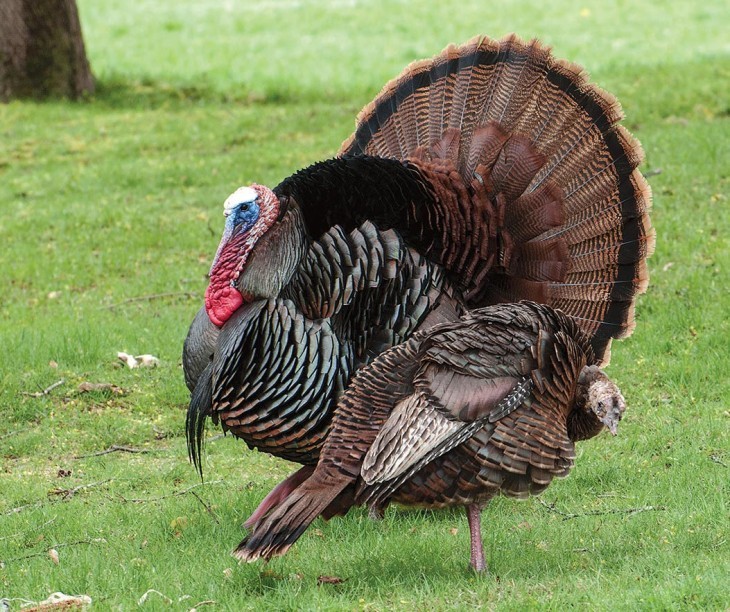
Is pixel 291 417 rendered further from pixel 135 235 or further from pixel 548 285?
pixel 135 235

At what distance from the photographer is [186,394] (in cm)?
775

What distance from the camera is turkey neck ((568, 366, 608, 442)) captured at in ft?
17.1

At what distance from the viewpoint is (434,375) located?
496 cm

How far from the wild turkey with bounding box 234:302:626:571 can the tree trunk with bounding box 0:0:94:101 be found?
11.6m

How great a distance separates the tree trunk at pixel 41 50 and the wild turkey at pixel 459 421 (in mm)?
11591

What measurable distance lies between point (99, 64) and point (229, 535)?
14.5 meters

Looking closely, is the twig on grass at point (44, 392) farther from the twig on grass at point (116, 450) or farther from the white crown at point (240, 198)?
the white crown at point (240, 198)

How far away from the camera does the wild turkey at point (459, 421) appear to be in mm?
4758

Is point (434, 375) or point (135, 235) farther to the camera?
point (135, 235)

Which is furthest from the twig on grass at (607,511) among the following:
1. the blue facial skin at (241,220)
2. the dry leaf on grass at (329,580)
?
the blue facial skin at (241,220)

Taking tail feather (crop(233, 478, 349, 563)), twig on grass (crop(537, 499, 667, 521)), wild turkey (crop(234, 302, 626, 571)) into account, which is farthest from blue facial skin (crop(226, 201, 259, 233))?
twig on grass (crop(537, 499, 667, 521))

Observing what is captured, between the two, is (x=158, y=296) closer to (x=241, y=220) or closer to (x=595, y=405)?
(x=241, y=220)

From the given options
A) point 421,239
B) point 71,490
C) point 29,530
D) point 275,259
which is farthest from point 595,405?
point 71,490

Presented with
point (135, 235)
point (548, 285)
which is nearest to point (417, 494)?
point (548, 285)
